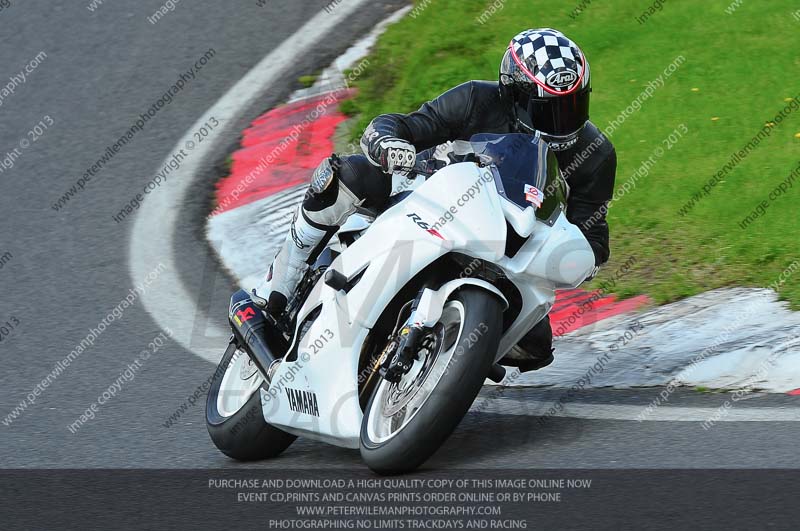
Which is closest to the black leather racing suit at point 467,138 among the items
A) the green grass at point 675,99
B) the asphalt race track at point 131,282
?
the asphalt race track at point 131,282

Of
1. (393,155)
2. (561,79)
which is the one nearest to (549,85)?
(561,79)

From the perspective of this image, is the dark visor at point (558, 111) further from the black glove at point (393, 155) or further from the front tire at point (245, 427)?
the front tire at point (245, 427)

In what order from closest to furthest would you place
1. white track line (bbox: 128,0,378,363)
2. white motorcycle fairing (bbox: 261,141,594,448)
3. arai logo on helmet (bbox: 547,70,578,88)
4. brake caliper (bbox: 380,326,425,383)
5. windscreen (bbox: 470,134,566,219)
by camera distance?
1. brake caliper (bbox: 380,326,425,383)
2. white motorcycle fairing (bbox: 261,141,594,448)
3. windscreen (bbox: 470,134,566,219)
4. arai logo on helmet (bbox: 547,70,578,88)
5. white track line (bbox: 128,0,378,363)

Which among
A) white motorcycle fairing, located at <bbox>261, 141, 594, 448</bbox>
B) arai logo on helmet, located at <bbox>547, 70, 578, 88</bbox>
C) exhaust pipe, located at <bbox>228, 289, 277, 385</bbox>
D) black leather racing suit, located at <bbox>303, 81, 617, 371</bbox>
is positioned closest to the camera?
white motorcycle fairing, located at <bbox>261, 141, 594, 448</bbox>

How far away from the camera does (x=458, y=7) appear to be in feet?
36.3

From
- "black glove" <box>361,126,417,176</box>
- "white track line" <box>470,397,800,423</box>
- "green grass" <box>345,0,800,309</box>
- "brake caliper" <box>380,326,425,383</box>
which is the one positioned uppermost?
"black glove" <box>361,126,417,176</box>

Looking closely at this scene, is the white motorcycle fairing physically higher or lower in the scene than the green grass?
higher

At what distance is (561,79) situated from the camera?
462 cm

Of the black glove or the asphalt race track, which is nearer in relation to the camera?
the black glove

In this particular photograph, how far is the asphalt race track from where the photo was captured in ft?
15.4

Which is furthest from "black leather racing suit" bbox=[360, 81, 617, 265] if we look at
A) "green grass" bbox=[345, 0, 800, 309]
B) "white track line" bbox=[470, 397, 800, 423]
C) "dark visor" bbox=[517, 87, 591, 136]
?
"green grass" bbox=[345, 0, 800, 309]

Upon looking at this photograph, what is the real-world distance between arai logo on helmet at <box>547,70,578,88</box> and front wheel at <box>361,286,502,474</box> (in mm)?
942

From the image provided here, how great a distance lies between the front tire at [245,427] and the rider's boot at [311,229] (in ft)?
1.23

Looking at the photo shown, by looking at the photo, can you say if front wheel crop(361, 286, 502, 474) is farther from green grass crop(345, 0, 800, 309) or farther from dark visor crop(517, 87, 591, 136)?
green grass crop(345, 0, 800, 309)
